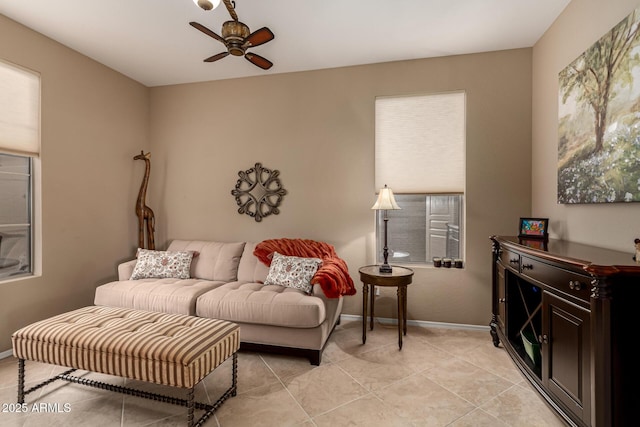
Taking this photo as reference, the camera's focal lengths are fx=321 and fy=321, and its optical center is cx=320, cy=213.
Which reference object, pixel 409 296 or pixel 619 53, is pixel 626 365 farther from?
pixel 409 296

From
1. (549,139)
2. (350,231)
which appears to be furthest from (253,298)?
(549,139)

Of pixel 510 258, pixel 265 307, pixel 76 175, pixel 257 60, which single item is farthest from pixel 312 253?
pixel 76 175

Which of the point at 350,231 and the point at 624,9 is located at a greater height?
the point at 624,9

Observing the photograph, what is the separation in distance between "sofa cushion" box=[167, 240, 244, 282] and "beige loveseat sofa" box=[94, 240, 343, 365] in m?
0.02

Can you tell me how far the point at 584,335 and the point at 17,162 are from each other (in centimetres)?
443

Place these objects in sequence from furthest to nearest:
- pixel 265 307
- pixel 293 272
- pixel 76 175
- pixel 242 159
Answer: pixel 242 159 → pixel 76 175 → pixel 293 272 → pixel 265 307

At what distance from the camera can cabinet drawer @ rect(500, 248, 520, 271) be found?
2305 millimetres

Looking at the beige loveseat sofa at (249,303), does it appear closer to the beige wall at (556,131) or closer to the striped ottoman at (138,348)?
the striped ottoman at (138,348)

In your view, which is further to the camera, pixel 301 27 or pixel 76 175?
pixel 76 175

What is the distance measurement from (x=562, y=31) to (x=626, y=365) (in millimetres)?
2628

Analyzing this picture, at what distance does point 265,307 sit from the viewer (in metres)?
2.72

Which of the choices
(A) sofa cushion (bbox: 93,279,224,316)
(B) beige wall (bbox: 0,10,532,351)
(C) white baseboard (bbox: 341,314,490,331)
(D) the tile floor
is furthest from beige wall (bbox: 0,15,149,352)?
(C) white baseboard (bbox: 341,314,490,331)

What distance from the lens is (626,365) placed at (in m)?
1.35

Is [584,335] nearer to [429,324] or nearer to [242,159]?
[429,324]
